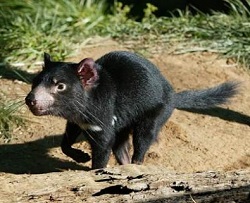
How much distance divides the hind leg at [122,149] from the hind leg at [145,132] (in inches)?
4.2

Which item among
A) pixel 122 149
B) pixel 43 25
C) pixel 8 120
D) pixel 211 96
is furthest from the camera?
pixel 43 25

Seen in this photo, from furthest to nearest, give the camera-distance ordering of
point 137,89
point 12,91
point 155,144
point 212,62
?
point 212,62, point 12,91, point 155,144, point 137,89

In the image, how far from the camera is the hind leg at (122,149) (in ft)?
17.2

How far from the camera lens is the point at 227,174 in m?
3.70

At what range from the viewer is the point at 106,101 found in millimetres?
4902

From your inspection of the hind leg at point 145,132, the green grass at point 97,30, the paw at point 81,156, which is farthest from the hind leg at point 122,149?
the green grass at point 97,30

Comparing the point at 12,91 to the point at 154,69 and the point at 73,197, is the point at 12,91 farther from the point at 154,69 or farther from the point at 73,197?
the point at 73,197

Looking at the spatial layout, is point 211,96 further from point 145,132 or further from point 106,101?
point 106,101

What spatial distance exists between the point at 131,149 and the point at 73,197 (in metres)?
2.14

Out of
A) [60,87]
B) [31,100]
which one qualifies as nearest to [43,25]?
[60,87]

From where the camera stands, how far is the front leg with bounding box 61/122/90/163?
16.9ft

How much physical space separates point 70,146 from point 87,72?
2.27 feet

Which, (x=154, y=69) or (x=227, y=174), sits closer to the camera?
(x=227, y=174)

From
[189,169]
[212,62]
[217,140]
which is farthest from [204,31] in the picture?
[189,169]
